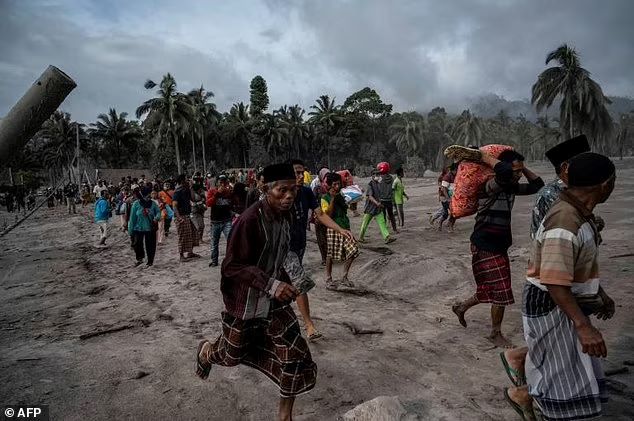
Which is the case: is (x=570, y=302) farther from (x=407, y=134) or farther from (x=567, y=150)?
(x=407, y=134)

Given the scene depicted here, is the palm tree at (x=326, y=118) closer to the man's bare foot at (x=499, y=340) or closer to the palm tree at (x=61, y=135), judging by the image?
the palm tree at (x=61, y=135)

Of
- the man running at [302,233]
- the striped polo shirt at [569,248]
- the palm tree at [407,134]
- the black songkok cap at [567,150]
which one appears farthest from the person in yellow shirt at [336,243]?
the palm tree at [407,134]

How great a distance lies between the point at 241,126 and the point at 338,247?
4747cm

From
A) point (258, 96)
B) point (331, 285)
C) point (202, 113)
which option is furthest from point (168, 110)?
point (331, 285)

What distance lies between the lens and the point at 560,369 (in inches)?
83.5

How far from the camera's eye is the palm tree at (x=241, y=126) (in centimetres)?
5112

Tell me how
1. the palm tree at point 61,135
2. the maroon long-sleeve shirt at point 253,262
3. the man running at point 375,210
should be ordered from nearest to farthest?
the maroon long-sleeve shirt at point 253,262 < the man running at point 375,210 < the palm tree at point 61,135

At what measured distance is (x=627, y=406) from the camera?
2.79 metres

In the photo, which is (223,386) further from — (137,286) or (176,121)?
(176,121)

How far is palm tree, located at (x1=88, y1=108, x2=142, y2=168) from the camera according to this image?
49.6 metres

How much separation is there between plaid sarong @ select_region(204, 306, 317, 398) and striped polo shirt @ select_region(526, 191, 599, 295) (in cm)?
144

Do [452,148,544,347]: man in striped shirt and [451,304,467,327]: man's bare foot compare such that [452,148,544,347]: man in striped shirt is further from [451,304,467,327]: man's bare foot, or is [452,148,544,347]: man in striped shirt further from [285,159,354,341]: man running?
[285,159,354,341]: man running

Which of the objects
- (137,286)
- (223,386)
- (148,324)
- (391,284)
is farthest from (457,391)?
(137,286)

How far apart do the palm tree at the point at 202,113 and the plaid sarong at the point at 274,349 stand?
4275 centimetres
